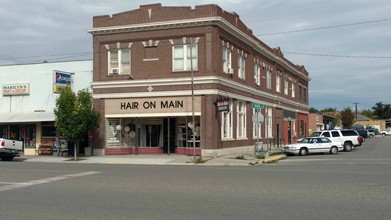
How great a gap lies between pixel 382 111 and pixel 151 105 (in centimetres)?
16792

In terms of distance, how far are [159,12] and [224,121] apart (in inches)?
334

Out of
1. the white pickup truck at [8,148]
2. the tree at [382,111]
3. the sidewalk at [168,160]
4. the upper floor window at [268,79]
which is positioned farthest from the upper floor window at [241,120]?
the tree at [382,111]

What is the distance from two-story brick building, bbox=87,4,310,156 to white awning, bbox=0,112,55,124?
3932 millimetres

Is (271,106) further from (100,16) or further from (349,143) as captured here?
(100,16)

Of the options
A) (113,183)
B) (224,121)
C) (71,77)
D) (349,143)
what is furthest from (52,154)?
(349,143)

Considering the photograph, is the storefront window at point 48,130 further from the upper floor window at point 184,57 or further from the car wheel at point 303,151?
the car wheel at point 303,151

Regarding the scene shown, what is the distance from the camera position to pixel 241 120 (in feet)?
110

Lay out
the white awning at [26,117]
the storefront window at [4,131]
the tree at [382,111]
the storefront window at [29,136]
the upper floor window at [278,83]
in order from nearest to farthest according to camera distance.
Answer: the white awning at [26,117] → the storefront window at [29,136] → the storefront window at [4,131] → the upper floor window at [278,83] → the tree at [382,111]

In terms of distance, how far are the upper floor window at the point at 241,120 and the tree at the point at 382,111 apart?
159 m

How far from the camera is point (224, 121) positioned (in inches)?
1195

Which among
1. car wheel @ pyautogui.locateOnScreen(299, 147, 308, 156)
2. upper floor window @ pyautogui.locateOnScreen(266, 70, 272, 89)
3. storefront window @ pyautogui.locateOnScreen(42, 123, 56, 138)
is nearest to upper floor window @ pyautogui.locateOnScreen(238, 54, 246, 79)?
car wheel @ pyautogui.locateOnScreen(299, 147, 308, 156)

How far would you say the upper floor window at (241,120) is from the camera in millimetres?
33250

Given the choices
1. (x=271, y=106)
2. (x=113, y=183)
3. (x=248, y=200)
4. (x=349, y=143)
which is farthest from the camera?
(x=271, y=106)

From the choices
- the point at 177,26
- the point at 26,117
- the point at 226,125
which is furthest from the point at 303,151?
the point at 26,117
